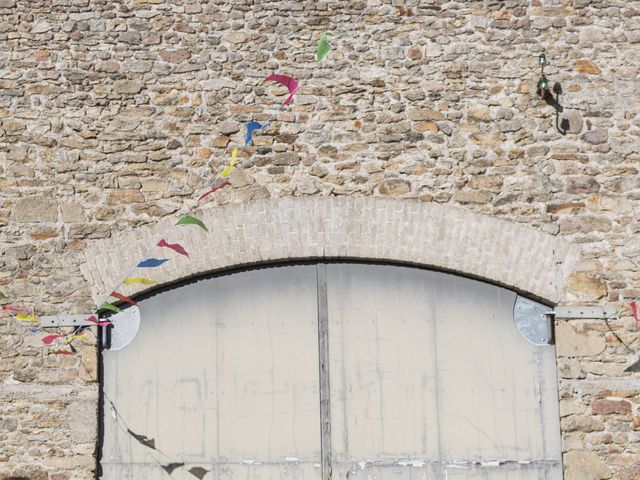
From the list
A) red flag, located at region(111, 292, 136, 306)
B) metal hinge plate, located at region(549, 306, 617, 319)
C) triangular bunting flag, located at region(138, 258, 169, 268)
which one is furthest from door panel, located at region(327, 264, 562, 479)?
red flag, located at region(111, 292, 136, 306)

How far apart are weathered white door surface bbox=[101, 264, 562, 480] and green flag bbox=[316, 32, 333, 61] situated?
151 centimetres

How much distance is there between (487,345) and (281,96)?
2358 mm

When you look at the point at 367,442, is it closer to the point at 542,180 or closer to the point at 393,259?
the point at 393,259

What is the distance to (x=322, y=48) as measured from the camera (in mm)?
6676

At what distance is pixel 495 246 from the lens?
268 inches

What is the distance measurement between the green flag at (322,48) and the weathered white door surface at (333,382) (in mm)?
1513

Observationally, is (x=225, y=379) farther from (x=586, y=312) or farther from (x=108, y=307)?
(x=586, y=312)

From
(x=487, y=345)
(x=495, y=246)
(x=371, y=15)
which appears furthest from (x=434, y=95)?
(x=487, y=345)

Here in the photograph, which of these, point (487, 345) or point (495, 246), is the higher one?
point (495, 246)

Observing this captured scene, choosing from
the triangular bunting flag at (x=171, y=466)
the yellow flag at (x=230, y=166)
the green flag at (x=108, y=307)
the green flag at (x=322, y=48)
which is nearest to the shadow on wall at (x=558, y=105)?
the green flag at (x=322, y=48)

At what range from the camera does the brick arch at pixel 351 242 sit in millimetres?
6793

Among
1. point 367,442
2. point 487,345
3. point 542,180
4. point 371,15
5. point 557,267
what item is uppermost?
point 371,15

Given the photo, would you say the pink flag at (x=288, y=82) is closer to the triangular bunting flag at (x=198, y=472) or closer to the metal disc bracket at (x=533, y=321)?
the metal disc bracket at (x=533, y=321)

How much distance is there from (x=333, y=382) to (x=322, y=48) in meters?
2.37
